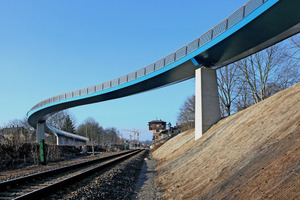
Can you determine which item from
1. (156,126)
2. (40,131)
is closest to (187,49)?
(40,131)

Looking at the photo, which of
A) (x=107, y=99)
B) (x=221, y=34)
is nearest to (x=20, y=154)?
(x=107, y=99)

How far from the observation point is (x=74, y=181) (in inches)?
384

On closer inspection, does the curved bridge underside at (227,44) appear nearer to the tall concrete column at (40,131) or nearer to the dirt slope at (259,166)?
the dirt slope at (259,166)

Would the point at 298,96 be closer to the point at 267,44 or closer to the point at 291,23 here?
the point at 291,23

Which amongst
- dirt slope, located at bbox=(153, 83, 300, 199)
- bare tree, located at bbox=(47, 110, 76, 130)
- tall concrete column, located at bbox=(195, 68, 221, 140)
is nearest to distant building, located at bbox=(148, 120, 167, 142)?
bare tree, located at bbox=(47, 110, 76, 130)

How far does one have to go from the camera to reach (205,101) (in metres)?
18.0

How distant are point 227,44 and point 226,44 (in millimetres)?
65

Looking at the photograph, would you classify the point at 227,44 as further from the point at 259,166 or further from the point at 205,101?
the point at 259,166

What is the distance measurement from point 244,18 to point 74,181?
1248cm

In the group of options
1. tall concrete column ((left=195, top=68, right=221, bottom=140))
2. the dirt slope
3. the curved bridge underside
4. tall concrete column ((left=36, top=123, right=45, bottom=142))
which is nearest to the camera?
the dirt slope

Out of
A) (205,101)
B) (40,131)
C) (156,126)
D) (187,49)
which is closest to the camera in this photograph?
(205,101)

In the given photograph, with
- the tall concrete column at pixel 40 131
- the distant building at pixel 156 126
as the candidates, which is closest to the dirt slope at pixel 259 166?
the tall concrete column at pixel 40 131

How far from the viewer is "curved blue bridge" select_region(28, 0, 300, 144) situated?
12016mm

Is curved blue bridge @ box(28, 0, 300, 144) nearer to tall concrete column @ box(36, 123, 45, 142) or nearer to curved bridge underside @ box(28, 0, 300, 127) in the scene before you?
curved bridge underside @ box(28, 0, 300, 127)
